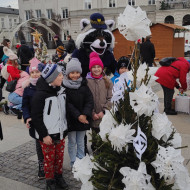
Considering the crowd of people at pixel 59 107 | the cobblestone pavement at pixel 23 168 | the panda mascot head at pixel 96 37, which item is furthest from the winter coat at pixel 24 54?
the crowd of people at pixel 59 107

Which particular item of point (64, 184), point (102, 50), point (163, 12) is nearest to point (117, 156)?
point (64, 184)

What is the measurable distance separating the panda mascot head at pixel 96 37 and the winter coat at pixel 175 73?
150 cm

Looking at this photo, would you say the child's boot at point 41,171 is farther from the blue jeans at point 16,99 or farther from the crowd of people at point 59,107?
the blue jeans at point 16,99

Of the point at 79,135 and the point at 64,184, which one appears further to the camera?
the point at 79,135

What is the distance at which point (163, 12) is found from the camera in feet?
99.7

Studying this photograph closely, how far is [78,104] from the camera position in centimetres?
331

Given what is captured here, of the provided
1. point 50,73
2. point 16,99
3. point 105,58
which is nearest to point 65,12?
point 16,99

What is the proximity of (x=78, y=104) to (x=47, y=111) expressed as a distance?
0.54 meters

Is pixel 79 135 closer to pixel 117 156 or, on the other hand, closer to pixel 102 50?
pixel 117 156

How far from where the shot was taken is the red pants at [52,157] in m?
2.98

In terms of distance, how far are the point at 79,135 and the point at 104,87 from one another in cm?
78

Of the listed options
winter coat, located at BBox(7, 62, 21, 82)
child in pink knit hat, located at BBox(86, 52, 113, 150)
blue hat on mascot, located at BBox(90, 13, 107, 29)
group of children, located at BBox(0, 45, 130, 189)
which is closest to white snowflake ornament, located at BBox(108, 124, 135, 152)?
group of children, located at BBox(0, 45, 130, 189)

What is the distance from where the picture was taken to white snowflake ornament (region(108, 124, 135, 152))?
195 centimetres

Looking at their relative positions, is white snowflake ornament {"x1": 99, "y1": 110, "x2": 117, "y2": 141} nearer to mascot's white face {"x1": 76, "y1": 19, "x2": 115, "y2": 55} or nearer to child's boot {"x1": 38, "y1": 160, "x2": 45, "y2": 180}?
child's boot {"x1": 38, "y1": 160, "x2": 45, "y2": 180}
